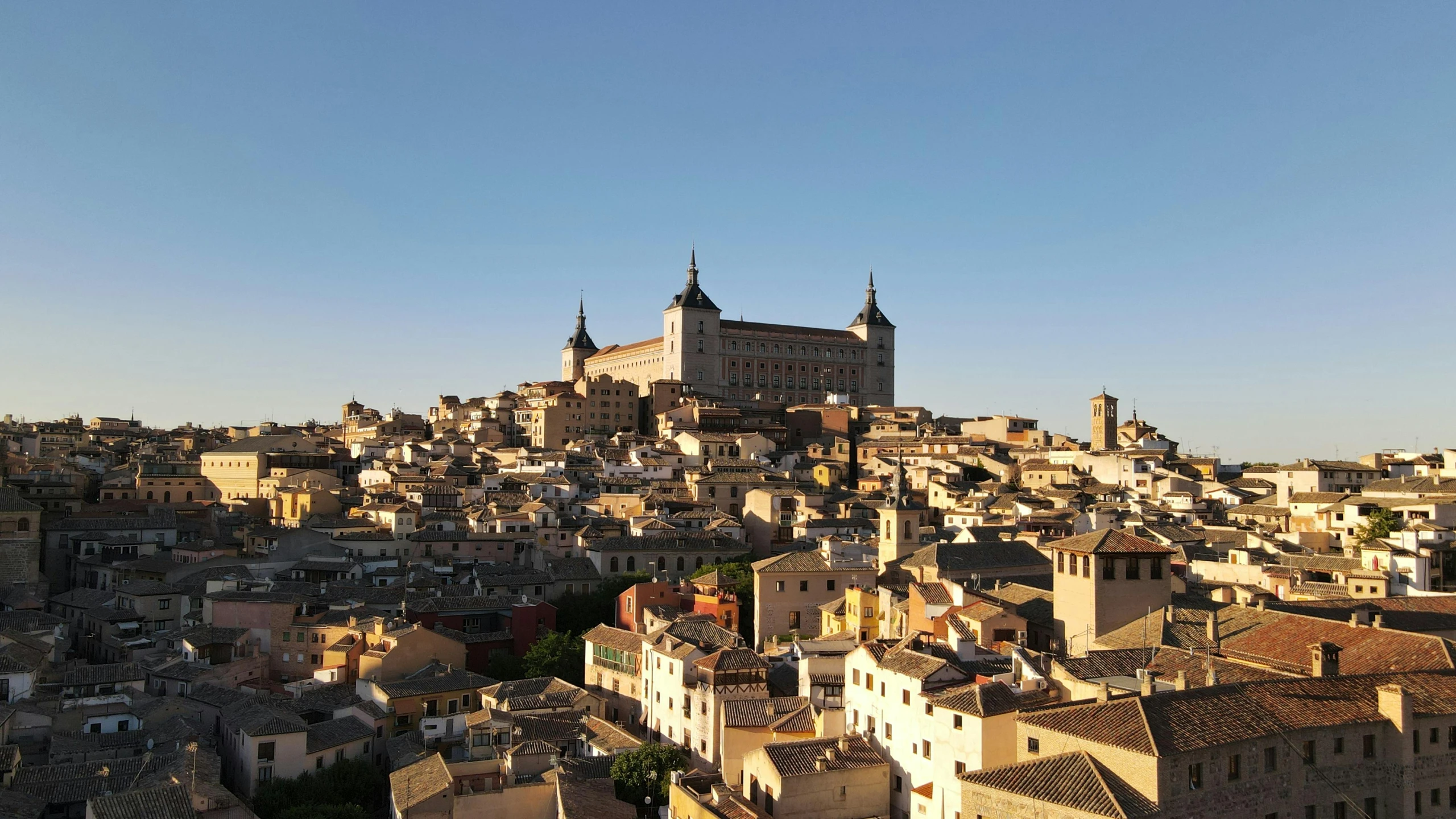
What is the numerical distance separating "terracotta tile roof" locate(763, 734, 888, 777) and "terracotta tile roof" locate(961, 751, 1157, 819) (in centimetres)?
465

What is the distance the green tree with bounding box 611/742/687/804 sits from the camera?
67.2ft

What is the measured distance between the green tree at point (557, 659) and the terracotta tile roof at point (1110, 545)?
40.0 feet

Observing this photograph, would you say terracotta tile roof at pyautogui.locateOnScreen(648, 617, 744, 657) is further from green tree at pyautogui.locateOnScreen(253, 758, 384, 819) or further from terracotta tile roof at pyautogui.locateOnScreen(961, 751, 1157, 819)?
terracotta tile roof at pyautogui.locateOnScreen(961, 751, 1157, 819)

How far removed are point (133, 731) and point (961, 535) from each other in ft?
74.0

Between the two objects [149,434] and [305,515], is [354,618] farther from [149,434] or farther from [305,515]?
[149,434]

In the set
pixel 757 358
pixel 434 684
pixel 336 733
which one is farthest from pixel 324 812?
pixel 757 358

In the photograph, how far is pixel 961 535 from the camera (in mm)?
34438

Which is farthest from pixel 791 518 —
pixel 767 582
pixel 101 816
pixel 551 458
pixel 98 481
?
pixel 98 481

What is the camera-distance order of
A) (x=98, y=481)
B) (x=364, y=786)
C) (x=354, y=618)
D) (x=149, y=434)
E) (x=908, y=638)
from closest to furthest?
(x=908, y=638)
(x=364, y=786)
(x=354, y=618)
(x=98, y=481)
(x=149, y=434)

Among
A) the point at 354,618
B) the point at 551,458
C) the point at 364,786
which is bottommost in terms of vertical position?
the point at 364,786

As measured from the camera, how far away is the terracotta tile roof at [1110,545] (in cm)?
2222

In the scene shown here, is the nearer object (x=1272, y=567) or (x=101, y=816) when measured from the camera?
(x=101, y=816)

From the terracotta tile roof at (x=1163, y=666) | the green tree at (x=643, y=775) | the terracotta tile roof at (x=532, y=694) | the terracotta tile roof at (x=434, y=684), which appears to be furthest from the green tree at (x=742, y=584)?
the terracotta tile roof at (x=1163, y=666)

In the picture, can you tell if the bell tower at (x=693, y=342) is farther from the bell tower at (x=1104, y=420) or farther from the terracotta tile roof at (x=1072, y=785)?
the terracotta tile roof at (x=1072, y=785)
